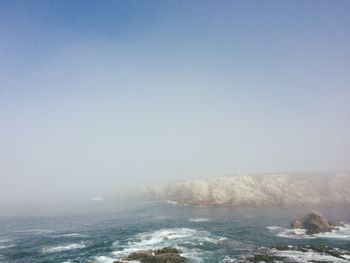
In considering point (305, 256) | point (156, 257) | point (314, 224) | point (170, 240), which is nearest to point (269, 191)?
point (314, 224)

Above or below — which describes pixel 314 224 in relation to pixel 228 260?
above

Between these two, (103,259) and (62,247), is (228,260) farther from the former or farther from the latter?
(62,247)

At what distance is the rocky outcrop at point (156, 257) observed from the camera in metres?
43.2

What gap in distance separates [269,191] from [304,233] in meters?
A: 50.4

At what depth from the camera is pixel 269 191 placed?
365 ft

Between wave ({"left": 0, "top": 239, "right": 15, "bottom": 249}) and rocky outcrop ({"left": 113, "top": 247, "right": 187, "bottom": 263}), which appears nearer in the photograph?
rocky outcrop ({"left": 113, "top": 247, "right": 187, "bottom": 263})

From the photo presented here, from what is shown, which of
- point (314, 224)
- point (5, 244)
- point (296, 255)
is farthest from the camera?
point (314, 224)

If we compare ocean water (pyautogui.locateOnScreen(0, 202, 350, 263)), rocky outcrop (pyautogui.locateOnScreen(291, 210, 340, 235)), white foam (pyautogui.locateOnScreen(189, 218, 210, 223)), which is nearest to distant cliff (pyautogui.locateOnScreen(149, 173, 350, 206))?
ocean water (pyautogui.locateOnScreen(0, 202, 350, 263))

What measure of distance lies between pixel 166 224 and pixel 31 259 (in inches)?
1258

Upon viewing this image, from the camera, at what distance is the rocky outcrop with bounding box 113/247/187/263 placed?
142ft

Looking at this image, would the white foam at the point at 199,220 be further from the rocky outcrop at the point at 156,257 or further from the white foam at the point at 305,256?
the rocky outcrop at the point at 156,257

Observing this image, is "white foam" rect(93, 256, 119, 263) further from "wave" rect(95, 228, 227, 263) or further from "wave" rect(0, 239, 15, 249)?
"wave" rect(0, 239, 15, 249)

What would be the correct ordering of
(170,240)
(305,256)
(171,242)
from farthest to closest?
(170,240) < (171,242) < (305,256)

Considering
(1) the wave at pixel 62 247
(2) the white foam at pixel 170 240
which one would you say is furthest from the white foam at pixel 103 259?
(1) the wave at pixel 62 247
